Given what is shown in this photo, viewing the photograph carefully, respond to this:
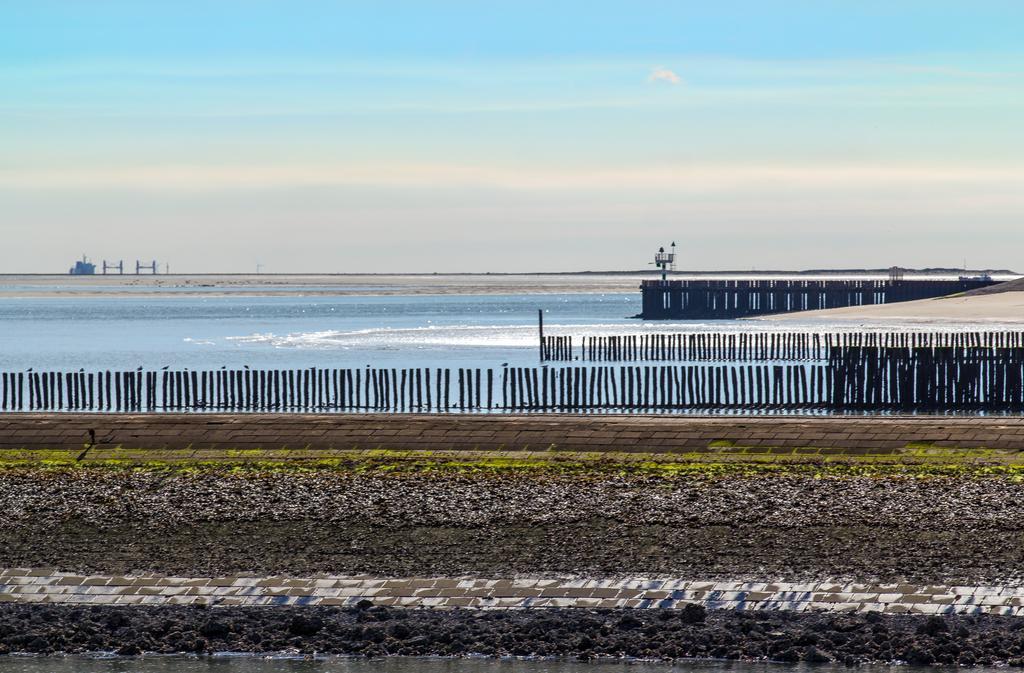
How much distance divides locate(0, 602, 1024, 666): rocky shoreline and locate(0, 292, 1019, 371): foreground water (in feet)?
189

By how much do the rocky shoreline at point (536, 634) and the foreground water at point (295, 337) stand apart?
5748cm

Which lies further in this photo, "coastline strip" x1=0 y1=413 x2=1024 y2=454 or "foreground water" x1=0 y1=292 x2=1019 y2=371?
"foreground water" x1=0 y1=292 x2=1019 y2=371

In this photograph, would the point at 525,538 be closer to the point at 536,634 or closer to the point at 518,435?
the point at 536,634

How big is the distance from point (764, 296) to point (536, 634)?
375 feet

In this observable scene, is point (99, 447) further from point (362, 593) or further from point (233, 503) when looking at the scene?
point (362, 593)

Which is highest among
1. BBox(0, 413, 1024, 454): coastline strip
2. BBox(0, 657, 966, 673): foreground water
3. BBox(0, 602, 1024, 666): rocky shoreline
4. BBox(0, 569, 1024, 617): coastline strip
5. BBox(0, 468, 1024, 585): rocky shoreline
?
BBox(0, 413, 1024, 454): coastline strip

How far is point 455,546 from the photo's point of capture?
62.9 feet

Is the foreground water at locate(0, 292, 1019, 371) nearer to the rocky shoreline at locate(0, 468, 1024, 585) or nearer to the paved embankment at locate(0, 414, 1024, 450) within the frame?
the paved embankment at locate(0, 414, 1024, 450)

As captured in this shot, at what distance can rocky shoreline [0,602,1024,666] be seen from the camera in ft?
49.1

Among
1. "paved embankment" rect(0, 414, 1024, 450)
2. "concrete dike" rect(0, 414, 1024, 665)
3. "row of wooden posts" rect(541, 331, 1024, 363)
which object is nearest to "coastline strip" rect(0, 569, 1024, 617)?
"concrete dike" rect(0, 414, 1024, 665)

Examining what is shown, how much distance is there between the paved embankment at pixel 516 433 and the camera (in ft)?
88.8

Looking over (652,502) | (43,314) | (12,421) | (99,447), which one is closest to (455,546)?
(652,502)

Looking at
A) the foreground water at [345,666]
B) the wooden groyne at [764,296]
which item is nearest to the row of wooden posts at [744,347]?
the wooden groyne at [764,296]

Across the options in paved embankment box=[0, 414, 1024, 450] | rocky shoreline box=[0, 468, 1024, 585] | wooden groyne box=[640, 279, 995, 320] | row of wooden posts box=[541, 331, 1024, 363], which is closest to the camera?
rocky shoreline box=[0, 468, 1024, 585]
